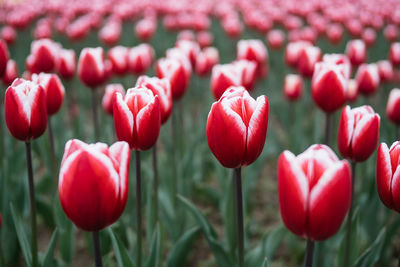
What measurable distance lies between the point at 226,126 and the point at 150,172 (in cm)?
158

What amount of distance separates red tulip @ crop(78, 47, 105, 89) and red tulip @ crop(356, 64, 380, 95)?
1.70m

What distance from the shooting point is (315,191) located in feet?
3.16

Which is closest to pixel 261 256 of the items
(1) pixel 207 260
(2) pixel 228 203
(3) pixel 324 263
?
(2) pixel 228 203

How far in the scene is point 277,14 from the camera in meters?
6.97

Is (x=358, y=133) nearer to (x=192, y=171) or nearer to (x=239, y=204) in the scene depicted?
(x=239, y=204)

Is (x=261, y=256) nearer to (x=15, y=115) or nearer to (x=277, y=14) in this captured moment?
(x=15, y=115)

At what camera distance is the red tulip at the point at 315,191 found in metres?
0.95

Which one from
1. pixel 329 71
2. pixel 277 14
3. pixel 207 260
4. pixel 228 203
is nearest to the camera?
pixel 329 71

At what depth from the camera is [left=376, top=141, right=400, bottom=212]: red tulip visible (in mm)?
1181

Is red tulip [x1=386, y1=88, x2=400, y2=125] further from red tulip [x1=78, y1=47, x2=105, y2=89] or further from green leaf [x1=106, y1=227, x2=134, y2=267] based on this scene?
red tulip [x1=78, y1=47, x2=105, y2=89]

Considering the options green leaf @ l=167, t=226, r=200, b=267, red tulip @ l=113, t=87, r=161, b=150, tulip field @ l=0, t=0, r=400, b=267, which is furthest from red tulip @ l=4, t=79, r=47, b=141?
green leaf @ l=167, t=226, r=200, b=267

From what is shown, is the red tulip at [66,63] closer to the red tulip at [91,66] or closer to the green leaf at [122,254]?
the red tulip at [91,66]

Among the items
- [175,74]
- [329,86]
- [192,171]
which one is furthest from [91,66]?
[329,86]

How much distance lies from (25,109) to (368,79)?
217 centimetres
